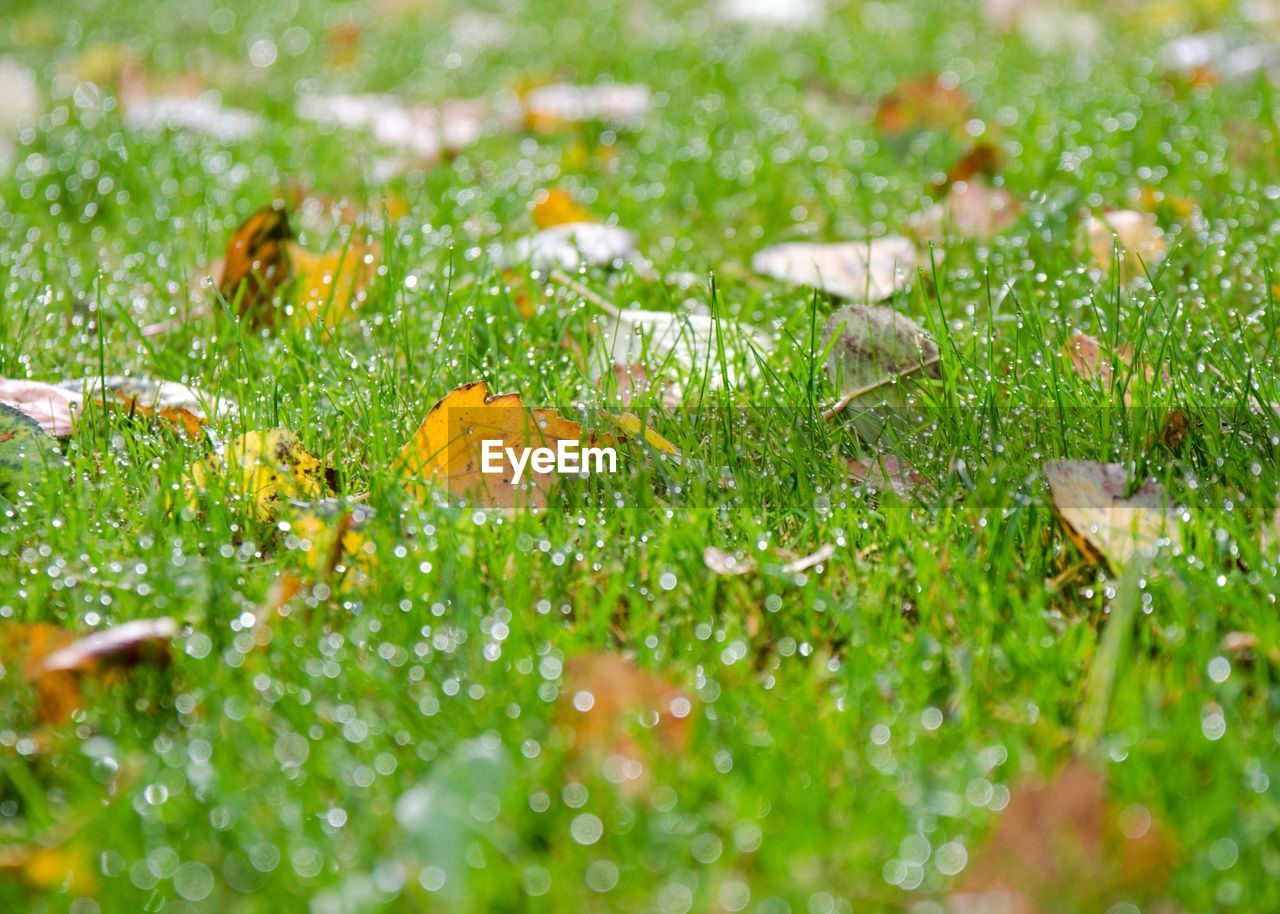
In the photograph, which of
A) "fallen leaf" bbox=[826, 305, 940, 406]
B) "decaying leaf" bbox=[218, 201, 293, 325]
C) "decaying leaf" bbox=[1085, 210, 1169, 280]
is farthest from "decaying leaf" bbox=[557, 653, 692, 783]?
"decaying leaf" bbox=[1085, 210, 1169, 280]

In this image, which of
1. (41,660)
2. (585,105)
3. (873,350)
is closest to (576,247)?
(873,350)

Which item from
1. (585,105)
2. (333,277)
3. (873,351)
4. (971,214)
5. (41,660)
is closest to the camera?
(41,660)

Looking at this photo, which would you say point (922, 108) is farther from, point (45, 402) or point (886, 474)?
point (45, 402)

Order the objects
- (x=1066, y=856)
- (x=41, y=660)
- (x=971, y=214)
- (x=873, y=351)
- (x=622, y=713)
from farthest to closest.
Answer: (x=971, y=214)
(x=873, y=351)
(x=41, y=660)
(x=622, y=713)
(x=1066, y=856)

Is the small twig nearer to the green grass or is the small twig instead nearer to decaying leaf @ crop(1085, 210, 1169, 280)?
the green grass

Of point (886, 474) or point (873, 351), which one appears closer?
point (886, 474)

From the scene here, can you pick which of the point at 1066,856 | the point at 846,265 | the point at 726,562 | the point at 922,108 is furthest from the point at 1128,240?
the point at 1066,856

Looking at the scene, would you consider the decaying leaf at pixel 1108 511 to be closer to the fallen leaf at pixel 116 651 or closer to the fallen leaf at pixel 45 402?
the fallen leaf at pixel 116 651

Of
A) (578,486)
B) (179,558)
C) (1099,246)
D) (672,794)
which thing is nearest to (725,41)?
(1099,246)
